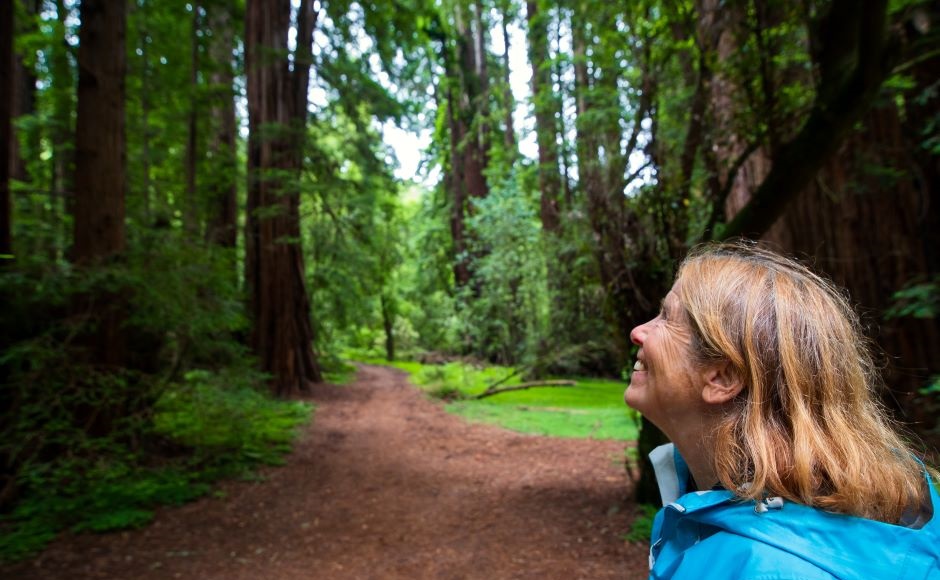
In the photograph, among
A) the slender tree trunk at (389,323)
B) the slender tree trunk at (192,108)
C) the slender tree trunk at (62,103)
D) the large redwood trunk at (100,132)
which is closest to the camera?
the large redwood trunk at (100,132)

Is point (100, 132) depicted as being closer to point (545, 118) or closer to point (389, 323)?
point (545, 118)

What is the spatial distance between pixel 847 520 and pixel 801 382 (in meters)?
0.24

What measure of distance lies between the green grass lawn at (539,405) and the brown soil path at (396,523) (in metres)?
1.23

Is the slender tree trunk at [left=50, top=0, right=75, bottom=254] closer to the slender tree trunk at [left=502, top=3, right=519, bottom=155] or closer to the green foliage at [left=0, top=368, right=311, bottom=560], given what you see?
the green foliage at [left=0, top=368, right=311, bottom=560]

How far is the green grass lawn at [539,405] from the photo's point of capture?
9.98 meters

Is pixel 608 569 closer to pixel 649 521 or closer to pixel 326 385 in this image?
pixel 649 521

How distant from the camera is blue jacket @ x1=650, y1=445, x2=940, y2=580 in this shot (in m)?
0.83

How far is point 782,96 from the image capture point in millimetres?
4254

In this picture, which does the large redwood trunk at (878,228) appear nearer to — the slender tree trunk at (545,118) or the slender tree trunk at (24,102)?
the slender tree trunk at (545,118)

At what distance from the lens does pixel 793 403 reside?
1.04 m

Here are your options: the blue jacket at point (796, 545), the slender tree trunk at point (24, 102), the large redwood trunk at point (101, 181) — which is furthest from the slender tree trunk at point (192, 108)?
the blue jacket at point (796, 545)

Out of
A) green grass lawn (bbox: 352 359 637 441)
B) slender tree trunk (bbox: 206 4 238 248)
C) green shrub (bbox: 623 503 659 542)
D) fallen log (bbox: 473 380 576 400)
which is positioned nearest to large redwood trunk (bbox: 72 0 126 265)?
slender tree trunk (bbox: 206 4 238 248)

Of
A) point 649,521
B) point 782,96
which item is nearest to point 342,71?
point 782,96

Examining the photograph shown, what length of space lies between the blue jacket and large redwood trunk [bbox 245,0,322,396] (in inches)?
416
